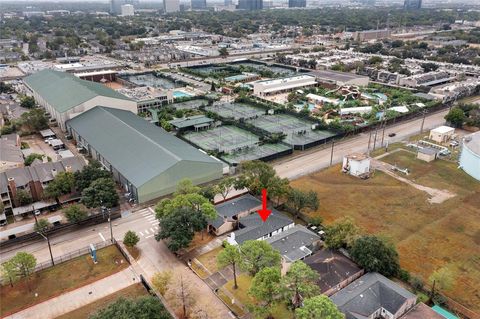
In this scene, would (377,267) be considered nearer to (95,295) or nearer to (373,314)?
(373,314)

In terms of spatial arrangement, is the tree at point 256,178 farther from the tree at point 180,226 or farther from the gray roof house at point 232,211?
the tree at point 180,226

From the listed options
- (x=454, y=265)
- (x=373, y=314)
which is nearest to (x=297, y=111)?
(x=454, y=265)

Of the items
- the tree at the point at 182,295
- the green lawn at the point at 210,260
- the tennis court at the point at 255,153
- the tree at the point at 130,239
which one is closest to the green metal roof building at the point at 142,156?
the tennis court at the point at 255,153

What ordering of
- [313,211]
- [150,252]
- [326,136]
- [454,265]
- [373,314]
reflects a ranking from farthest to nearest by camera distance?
[326,136], [313,211], [150,252], [454,265], [373,314]

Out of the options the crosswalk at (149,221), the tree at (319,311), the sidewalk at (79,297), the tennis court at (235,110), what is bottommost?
the sidewalk at (79,297)

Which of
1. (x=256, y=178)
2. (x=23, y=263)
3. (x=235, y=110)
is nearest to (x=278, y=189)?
(x=256, y=178)

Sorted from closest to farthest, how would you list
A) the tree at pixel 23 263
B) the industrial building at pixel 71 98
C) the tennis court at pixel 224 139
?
the tree at pixel 23 263, the tennis court at pixel 224 139, the industrial building at pixel 71 98
